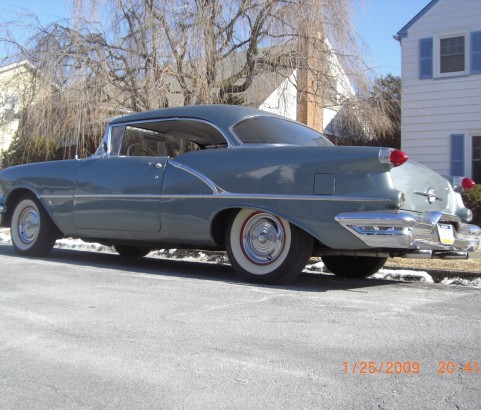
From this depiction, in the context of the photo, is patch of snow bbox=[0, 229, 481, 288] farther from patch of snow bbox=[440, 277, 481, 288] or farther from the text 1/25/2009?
the text 1/25/2009

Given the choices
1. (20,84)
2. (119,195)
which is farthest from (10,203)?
(20,84)

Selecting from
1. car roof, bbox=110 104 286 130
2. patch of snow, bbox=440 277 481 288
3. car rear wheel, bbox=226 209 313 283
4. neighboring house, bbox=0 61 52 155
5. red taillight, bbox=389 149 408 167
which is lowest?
patch of snow, bbox=440 277 481 288

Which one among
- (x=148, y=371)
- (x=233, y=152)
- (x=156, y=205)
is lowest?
(x=148, y=371)

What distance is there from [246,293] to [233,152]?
1.37 metres

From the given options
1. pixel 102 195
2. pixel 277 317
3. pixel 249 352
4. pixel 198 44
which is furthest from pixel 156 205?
pixel 198 44

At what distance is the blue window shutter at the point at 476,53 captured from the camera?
13.9m

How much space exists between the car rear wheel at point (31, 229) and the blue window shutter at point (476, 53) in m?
10.9

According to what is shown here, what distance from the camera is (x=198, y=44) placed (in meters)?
11.6

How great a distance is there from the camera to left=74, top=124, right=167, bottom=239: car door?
602 centimetres

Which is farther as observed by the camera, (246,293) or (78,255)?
(78,255)

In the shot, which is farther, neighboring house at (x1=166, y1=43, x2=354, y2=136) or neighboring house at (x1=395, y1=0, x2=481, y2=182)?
neighboring house at (x1=395, y1=0, x2=481, y2=182)

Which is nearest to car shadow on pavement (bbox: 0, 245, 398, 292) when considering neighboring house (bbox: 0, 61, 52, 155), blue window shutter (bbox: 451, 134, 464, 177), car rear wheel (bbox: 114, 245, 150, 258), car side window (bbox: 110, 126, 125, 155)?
car rear wheel (bbox: 114, 245, 150, 258)

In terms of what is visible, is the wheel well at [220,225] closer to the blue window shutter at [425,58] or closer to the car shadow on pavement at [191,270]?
the car shadow on pavement at [191,270]

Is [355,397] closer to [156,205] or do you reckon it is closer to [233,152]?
[233,152]
